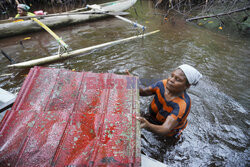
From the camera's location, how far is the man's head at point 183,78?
182cm

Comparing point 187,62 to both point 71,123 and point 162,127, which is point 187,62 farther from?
point 71,123

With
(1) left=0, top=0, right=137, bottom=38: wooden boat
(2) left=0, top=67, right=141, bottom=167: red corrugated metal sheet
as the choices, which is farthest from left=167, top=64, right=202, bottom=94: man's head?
(1) left=0, top=0, right=137, bottom=38: wooden boat

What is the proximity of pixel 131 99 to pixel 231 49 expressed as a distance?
6.18m

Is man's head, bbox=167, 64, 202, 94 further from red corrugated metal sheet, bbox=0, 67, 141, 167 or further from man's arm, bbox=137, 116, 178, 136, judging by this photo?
red corrugated metal sheet, bbox=0, 67, 141, 167

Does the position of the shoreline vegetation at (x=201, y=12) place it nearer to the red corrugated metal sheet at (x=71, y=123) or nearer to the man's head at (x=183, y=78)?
the man's head at (x=183, y=78)

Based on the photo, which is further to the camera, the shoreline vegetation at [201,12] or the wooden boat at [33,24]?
the wooden boat at [33,24]

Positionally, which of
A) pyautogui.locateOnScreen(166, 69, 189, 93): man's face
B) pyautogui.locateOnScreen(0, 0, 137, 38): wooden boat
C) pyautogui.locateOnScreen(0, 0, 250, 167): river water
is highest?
pyautogui.locateOnScreen(0, 0, 137, 38): wooden boat

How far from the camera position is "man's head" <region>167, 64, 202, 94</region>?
5.98 ft

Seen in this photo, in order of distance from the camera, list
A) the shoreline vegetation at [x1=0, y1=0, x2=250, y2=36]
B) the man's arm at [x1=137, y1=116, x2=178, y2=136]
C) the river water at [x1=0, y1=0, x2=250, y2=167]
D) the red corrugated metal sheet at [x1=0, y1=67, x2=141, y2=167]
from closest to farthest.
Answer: the red corrugated metal sheet at [x1=0, y1=67, x2=141, y2=167] → the man's arm at [x1=137, y1=116, x2=178, y2=136] → the river water at [x1=0, y1=0, x2=250, y2=167] → the shoreline vegetation at [x1=0, y1=0, x2=250, y2=36]

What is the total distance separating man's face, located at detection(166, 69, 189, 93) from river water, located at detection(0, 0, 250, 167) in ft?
3.73

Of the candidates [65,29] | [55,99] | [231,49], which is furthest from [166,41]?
[55,99]

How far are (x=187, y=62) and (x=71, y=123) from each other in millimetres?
4713

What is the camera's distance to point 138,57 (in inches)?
207

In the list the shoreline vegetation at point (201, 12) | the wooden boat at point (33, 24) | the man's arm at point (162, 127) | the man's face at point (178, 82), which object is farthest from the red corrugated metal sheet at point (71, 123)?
the wooden boat at point (33, 24)
